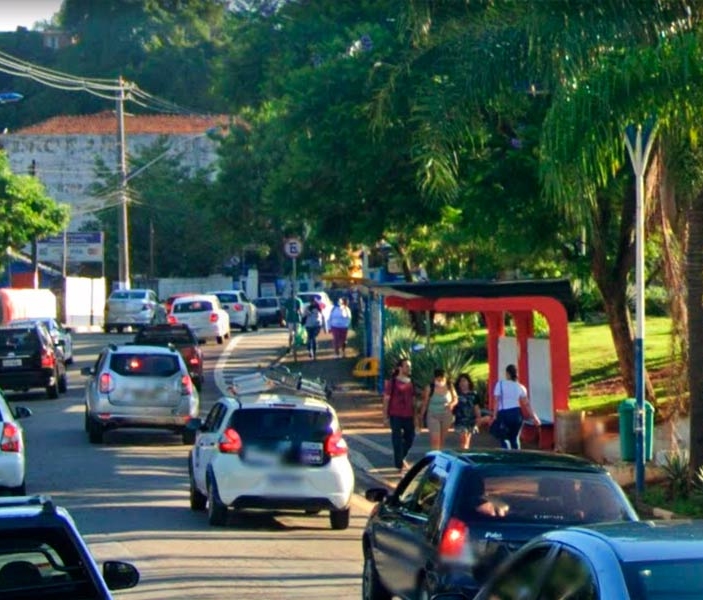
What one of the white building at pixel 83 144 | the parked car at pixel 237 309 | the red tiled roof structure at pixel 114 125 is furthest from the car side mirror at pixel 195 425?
the white building at pixel 83 144

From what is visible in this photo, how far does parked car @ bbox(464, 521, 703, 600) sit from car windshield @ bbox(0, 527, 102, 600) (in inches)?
80.5

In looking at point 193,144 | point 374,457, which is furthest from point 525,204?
point 193,144

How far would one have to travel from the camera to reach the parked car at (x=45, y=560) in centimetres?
721

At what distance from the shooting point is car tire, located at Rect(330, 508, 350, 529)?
56.1 ft

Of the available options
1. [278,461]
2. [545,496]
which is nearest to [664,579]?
[545,496]

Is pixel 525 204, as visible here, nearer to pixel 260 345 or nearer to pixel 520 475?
pixel 520 475

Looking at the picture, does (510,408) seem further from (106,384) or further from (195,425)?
(106,384)

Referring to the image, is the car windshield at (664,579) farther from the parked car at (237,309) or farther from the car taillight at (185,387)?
the parked car at (237,309)

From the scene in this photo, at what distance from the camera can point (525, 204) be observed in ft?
79.7

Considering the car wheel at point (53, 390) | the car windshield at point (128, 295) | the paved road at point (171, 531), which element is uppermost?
the car windshield at point (128, 295)

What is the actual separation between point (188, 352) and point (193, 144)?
215 ft

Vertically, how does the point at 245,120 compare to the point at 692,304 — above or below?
above

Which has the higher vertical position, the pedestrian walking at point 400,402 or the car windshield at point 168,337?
the car windshield at point 168,337

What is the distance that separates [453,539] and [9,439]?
8.80 metres
